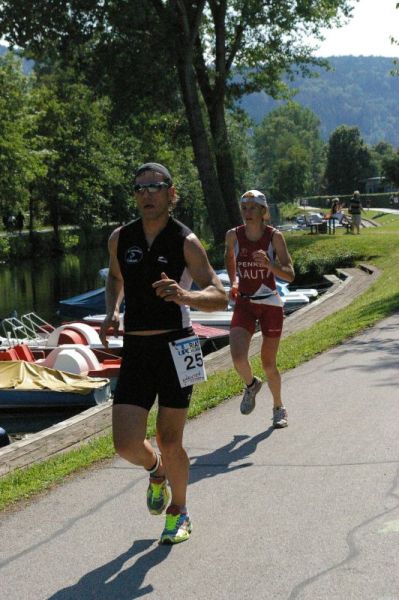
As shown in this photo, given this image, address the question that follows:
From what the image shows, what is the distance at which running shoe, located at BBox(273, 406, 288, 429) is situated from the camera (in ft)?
26.2

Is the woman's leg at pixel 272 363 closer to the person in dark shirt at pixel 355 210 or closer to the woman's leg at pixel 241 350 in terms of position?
the woman's leg at pixel 241 350

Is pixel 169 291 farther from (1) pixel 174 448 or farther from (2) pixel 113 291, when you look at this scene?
(1) pixel 174 448

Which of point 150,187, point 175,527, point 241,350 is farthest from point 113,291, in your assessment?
point 241,350

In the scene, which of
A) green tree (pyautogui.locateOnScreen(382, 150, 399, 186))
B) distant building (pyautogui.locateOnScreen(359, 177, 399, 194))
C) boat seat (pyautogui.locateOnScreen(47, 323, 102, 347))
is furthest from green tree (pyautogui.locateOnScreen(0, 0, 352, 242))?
distant building (pyautogui.locateOnScreen(359, 177, 399, 194))

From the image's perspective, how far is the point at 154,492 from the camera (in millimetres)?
5414

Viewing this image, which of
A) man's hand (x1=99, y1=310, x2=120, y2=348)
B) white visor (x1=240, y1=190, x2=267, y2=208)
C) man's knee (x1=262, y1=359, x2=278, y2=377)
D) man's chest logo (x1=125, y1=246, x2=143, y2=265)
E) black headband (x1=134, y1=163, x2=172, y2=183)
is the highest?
black headband (x1=134, y1=163, x2=172, y2=183)

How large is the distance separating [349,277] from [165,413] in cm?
1978

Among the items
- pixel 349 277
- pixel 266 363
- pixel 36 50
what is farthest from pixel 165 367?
pixel 36 50

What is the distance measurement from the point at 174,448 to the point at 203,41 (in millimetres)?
34745

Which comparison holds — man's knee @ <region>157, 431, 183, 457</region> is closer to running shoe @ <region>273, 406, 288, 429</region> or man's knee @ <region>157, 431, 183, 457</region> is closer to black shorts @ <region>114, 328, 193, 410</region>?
black shorts @ <region>114, 328, 193, 410</region>

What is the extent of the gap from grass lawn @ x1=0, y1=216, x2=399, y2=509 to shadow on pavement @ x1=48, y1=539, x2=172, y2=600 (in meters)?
1.61

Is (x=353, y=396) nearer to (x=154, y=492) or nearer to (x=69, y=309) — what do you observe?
(x=154, y=492)

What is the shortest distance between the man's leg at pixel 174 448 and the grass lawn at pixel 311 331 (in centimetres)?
154

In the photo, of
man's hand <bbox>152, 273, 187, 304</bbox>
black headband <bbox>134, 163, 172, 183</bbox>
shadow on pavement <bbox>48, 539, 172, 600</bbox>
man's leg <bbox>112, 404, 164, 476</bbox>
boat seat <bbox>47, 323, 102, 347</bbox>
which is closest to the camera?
shadow on pavement <bbox>48, 539, 172, 600</bbox>
